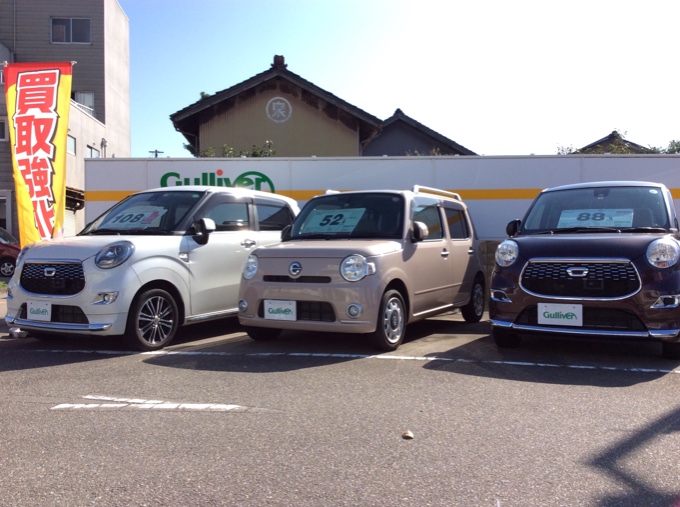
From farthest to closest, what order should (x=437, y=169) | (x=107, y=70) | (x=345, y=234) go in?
(x=107, y=70), (x=437, y=169), (x=345, y=234)

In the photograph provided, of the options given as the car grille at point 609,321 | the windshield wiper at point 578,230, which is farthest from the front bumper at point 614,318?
the windshield wiper at point 578,230

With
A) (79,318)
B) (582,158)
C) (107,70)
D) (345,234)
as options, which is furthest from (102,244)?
(107,70)

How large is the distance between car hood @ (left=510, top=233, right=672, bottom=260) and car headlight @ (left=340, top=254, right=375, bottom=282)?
1476mm

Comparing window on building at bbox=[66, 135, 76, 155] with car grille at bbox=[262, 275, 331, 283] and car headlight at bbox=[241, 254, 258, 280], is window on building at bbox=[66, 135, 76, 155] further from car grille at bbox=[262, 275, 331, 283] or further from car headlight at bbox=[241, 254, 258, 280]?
car grille at bbox=[262, 275, 331, 283]

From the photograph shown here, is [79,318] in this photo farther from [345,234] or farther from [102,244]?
[345,234]

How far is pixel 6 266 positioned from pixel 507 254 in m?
16.1

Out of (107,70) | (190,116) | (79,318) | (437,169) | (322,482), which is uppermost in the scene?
(107,70)

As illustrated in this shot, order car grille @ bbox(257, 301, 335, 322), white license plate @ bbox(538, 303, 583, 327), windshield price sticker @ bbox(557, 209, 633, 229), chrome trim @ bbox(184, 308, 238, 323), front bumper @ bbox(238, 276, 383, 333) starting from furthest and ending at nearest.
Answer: chrome trim @ bbox(184, 308, 238, 323) → windshield price sticker @ bbox(557, 209, 633, 229) → car grille @ bbox(257, 301, 335, 322) → front bumper @ bbox(238, 276, 383, 333) → white license plate @ bbox(538, 303, 583, 327)

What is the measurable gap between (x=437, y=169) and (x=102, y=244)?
278 inches

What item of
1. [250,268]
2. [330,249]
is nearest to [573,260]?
[330,249]

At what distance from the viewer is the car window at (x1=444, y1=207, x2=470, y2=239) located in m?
8.21

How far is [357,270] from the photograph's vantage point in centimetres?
620

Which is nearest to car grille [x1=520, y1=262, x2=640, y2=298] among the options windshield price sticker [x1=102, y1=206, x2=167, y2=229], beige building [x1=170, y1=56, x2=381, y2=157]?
windshield price sticker [x1=102, y1=206, x2=167, y2=229]

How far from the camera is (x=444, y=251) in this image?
7.77 m
